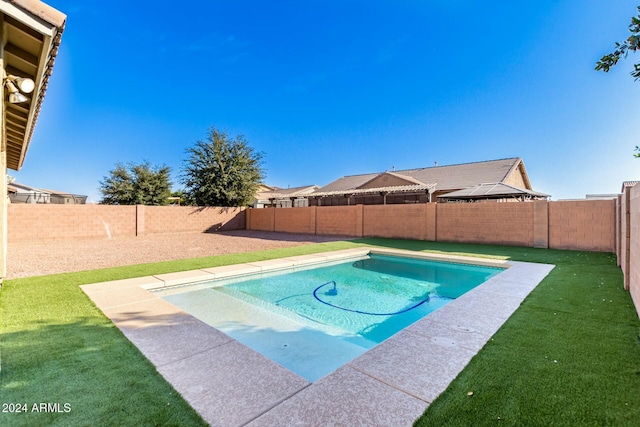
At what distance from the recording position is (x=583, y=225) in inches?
376

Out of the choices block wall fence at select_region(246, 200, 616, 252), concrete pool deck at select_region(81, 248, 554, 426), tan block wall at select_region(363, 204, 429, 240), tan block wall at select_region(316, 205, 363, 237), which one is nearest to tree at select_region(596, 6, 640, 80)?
concrete pool deck at select_region(81, 248, 554, 426)

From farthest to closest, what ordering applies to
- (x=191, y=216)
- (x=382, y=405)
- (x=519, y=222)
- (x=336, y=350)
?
(x=191, y=216) < (x=519, y=222) < (x=336, y=350) < (x=382, y=405)

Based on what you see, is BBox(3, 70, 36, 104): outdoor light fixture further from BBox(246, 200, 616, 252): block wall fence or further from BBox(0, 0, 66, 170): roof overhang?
BBox(246, 200, 616, 252): block wall fence

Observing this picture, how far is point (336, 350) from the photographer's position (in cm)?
356

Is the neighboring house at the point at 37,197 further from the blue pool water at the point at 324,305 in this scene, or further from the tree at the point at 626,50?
the tree at the point at 626,50

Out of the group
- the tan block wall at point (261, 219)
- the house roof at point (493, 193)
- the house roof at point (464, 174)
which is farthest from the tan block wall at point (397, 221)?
the tan block wall at point (261, 219)

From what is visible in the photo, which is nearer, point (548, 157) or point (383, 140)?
point (548, 157)

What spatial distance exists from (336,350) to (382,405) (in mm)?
1669

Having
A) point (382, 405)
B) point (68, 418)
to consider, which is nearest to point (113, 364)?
point (68, 418)

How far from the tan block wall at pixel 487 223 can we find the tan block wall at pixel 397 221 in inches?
31.8

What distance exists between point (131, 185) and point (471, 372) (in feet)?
81.9

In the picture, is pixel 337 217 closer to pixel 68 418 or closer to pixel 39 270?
pixel 39 270

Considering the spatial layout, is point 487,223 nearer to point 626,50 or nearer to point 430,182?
point 626,50

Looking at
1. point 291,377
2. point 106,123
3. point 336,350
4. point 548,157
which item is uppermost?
point 106,123
